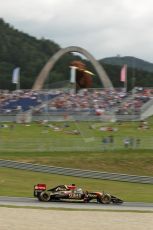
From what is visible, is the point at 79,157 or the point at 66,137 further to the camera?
the point at 66,137

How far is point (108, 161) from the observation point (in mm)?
34938

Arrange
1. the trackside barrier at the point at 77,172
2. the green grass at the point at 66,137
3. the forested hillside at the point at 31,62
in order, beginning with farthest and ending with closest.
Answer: the forested hillside at the point at 31,62 → the green grass at the point at 66,137 → the trackside barrier at the point at 77,172

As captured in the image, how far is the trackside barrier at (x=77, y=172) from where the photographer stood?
102 ft

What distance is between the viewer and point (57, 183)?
1095 inches

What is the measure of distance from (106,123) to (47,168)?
19663 mm

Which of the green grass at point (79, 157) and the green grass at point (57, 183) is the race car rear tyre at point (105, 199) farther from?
the green grass at point (79, 157)

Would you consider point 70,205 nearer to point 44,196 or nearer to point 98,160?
point 44,196

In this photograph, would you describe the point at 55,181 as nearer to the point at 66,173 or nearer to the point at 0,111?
the point at 66,173

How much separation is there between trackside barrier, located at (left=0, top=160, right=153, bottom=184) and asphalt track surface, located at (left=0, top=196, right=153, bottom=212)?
364 inches

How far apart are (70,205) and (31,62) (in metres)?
123

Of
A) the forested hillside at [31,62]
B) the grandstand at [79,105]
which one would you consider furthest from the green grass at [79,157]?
the forested hillside at [31,62]

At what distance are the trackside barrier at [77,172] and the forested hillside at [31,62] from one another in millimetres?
85899

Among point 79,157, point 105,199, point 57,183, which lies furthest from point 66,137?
point 105,199

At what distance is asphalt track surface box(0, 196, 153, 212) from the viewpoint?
776 inches
